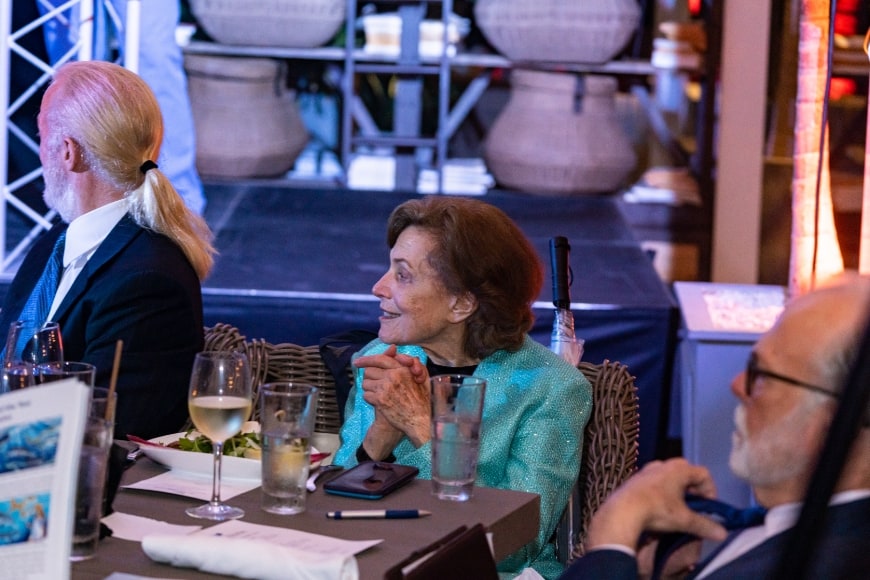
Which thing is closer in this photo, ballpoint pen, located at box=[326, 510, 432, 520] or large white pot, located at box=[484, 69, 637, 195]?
ballpoint pen, located at box=[326, 510, 432, 520]

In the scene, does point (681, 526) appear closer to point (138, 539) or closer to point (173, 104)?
point (138, 539)

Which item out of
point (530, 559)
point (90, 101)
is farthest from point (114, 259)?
point (530, 559)

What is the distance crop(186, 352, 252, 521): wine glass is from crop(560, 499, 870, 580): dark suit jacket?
0.51 meters

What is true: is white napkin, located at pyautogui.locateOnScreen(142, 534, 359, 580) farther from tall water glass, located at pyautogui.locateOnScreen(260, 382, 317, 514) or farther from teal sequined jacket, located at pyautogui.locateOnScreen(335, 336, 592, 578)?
teal sequined jacket, located at pyautogui.locateOnScreen(335, 336, 592, 578)

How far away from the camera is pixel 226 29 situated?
20.0 ft

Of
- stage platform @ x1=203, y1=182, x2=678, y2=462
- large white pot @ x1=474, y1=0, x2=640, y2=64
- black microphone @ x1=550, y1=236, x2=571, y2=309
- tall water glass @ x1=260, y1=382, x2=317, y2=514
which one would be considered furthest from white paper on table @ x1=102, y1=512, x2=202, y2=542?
large white pot @ x1=474, y1=0, x2=640, y2=64

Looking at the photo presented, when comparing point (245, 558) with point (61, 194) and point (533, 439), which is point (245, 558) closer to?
point (533, 439)

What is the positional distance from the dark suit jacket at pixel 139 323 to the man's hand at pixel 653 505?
1.24m

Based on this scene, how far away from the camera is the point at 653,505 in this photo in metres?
1.33

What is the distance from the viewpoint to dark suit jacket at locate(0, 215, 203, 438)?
2307 millimetres

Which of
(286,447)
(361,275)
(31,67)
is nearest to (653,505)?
(286,447)

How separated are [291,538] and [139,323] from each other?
1044mm

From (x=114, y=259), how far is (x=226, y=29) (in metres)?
3.93

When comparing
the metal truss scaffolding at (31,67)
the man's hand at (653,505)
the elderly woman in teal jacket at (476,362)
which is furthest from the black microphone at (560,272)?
the metal truss scaffolding at (31,67)
